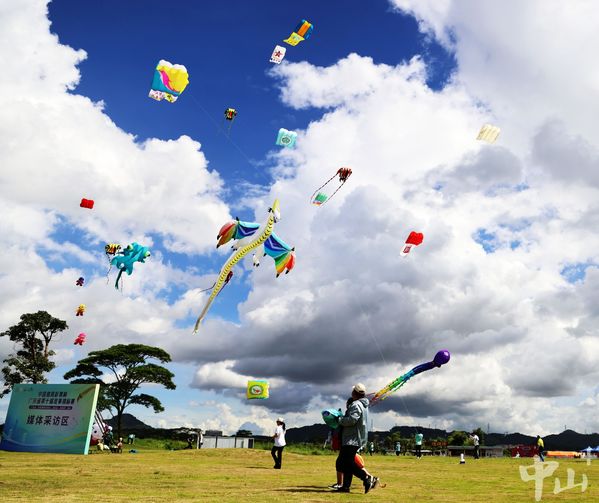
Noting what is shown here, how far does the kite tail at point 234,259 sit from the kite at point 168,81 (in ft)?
24.2

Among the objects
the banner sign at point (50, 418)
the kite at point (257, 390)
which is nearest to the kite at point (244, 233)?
the banner sign at point (50, 418)

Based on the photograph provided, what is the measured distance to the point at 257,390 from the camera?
51.5m

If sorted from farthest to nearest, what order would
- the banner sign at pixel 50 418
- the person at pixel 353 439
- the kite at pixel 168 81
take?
the banner sign at pixel 50 418
the kite at pixel 168 81
the person at pixel 353 439

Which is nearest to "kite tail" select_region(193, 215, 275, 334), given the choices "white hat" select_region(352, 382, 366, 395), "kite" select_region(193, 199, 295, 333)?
"kite" select_region(193, 199, 295, 333)

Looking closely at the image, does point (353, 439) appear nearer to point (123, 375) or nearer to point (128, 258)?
point (128, 258)

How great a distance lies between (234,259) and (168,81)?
8.77 meters

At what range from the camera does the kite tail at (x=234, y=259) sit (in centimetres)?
2505

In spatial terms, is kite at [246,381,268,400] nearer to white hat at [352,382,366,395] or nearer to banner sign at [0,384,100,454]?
banner sign at [0,384,100,454]

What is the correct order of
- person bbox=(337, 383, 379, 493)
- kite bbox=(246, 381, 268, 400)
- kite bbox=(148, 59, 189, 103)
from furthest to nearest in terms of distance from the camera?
kite bbox=(246, 381, 268, 400) → kite bbox=(148, 59, 189, 103) → person bbox=(337, 383, 379, 493)

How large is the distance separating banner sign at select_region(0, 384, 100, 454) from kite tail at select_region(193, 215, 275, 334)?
10033mm

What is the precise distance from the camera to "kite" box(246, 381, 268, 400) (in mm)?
50919

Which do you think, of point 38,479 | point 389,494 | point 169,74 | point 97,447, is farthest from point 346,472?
point 97,447

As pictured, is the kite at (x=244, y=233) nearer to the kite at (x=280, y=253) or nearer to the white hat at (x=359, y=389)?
the kite at (x=280, y=253)

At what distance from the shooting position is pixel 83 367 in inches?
2185
